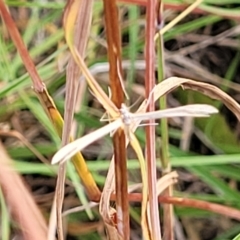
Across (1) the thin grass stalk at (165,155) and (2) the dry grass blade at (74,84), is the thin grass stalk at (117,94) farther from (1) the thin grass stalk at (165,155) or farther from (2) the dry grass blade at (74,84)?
(1) the thin grass stalk at (165,155)

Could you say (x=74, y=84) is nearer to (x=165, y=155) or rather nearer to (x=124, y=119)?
(x=124, y=119)

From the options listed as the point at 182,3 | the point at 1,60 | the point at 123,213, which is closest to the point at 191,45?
the point at 182,3

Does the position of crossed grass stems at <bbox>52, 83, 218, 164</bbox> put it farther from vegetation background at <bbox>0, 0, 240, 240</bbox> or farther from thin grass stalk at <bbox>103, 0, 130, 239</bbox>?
vegetation background at <bbox>0, 0, 240, 240</bbox>

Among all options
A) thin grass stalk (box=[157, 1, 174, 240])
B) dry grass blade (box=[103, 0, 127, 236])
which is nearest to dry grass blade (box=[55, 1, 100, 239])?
dry grass blade (box=[103, 0, 127, 236])

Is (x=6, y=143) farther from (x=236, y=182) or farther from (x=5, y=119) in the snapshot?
(x=236, y=182)

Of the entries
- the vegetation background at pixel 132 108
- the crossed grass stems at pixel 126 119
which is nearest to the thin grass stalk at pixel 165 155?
the vegetation background at pixel 132 108
